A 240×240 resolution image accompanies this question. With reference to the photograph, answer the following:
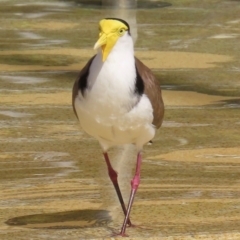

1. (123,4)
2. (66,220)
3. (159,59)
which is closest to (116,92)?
(66,220)

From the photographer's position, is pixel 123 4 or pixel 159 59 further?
pixel 123 4

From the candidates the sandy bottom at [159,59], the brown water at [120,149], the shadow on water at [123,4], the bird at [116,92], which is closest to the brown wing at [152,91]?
the bird at [116,92]

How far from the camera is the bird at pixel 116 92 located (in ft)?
17.8

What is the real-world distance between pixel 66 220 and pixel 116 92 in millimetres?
1207

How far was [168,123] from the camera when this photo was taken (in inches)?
347

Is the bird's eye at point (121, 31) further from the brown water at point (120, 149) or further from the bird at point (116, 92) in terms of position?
the brown water at point (120, 149)

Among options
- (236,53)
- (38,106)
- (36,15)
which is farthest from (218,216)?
(36,15)

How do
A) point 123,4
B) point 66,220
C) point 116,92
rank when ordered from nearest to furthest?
point 116,92
point 66,220
point 123,4

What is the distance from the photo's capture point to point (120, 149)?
26.8ft

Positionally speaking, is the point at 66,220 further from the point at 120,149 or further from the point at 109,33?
the point at 120,149

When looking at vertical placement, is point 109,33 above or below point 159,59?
above

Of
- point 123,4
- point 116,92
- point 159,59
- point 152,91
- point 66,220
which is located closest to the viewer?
point 116,92

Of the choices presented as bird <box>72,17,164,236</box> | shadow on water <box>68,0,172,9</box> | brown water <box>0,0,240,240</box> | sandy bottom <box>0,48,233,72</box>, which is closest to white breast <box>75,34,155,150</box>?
bird <box>72,17,164,236</box>

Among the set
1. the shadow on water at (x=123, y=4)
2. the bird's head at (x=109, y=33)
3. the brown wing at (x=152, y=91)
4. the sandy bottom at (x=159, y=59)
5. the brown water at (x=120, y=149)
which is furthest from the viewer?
the shadow on water at (x=123, y=4)
